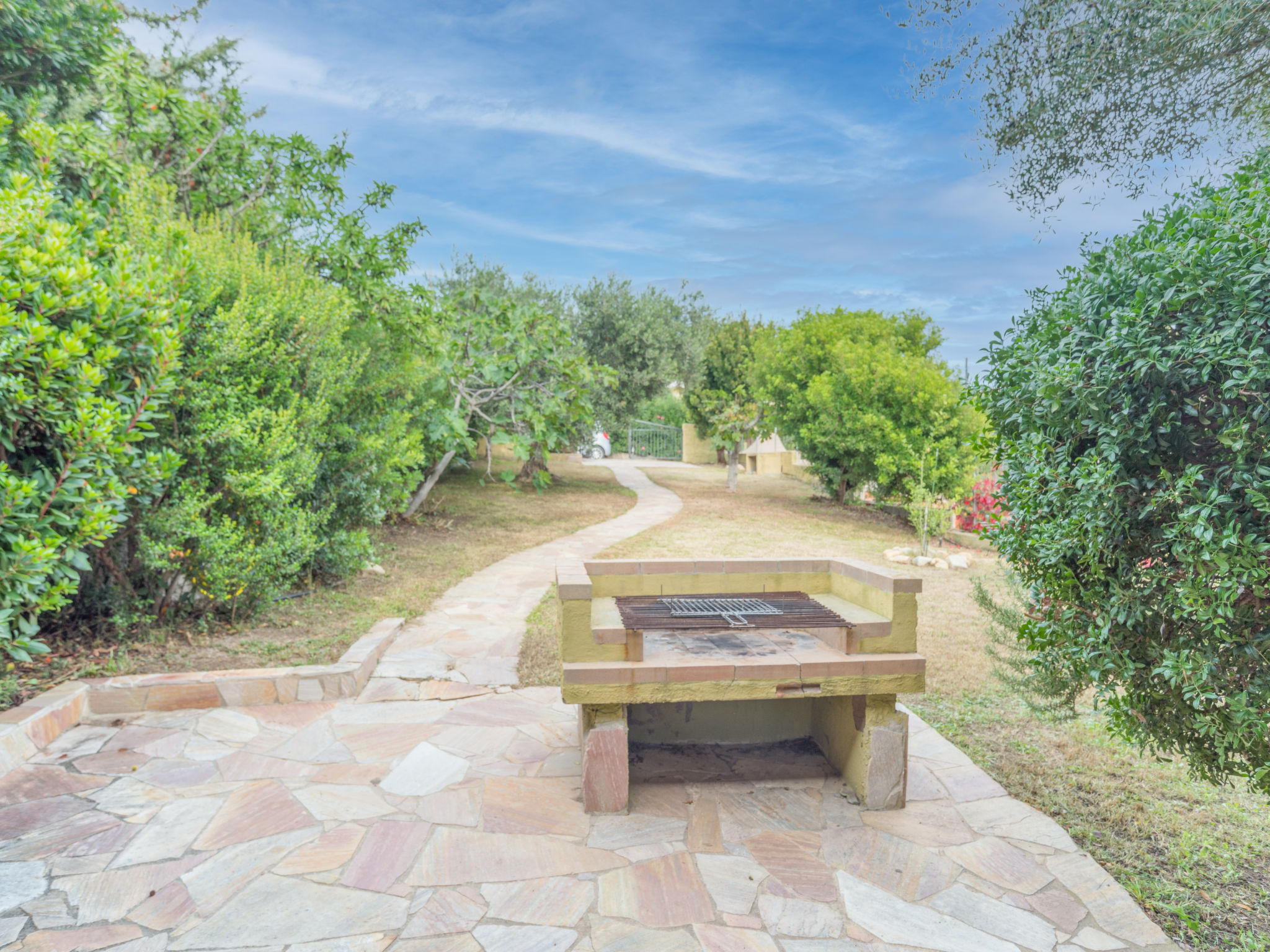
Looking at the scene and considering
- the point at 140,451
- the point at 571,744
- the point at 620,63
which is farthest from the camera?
the point at 620,63

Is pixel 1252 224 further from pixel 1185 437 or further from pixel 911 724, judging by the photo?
pixel 911 724

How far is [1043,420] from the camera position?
7.97 feet

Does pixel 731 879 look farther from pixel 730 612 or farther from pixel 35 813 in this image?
pixel 35 813

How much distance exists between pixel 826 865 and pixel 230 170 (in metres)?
9.84

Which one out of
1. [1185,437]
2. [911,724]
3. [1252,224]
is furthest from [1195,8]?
[911,724]

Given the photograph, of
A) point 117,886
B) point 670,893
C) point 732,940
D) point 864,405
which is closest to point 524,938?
point 670,893

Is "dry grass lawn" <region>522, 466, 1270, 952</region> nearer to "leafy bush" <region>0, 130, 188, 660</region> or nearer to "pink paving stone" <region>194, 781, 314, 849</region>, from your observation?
"pink paving stone" <region>194, 781, 314, 849</region>

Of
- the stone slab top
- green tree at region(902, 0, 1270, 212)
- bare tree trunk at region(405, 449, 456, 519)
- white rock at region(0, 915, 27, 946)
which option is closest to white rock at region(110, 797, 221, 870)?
white rock at region(0, 915, 27, 946)

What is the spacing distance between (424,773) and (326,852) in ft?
2.34

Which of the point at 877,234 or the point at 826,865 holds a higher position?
the point at 877,234

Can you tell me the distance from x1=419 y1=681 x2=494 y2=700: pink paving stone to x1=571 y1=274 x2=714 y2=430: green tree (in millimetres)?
14132

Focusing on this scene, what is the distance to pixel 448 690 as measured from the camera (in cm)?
459

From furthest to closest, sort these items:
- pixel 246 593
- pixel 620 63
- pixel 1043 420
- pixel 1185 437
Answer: pixel 620 63 < pixel 246 593 < pixel 1043 420 < pixel 1185 437

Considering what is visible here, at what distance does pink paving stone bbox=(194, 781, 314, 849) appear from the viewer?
2.85 m
